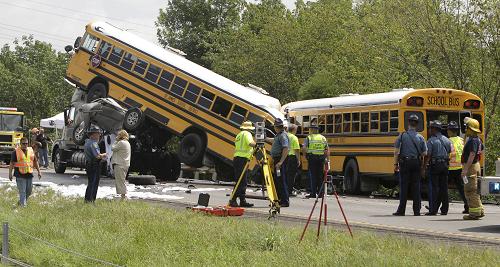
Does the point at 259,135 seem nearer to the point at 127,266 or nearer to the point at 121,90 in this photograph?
the point at 127,266

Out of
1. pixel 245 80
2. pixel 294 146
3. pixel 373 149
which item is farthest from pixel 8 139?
pixel 294 146

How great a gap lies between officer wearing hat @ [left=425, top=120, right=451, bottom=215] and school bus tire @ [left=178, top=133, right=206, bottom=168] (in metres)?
14.0

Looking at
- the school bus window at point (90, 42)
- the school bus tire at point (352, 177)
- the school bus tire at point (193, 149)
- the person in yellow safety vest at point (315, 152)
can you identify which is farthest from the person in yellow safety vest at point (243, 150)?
the school bus window at point (90, 42)

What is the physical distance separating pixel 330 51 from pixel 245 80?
5.32m

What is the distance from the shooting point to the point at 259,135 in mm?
16547

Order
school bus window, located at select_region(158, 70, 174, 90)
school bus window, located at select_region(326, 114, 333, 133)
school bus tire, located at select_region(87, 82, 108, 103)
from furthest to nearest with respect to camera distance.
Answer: school bus tire, located at select_region(87, 82, 108, 103) → school bus window, located at select_region(158, 70, 174, 90) → school bus window, located at select_region(326, 114, 333, 133)

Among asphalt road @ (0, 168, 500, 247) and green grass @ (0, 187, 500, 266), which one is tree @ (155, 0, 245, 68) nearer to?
asphalt road @ (0, 168, 500, 247)

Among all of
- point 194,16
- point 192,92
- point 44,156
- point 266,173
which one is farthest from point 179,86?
point 194,16

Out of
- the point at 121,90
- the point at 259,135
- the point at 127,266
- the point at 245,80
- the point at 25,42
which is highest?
the point at 25,42

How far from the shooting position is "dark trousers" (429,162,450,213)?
18.6 metres

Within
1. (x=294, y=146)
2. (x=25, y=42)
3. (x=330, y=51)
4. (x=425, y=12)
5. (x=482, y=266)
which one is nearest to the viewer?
(x=482, y=266)

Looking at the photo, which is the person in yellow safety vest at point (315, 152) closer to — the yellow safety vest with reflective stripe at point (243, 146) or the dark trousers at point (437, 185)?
the yellow safety vest with reflective stripe at point (243, 146)

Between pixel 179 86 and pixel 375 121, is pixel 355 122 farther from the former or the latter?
pixel 179 86

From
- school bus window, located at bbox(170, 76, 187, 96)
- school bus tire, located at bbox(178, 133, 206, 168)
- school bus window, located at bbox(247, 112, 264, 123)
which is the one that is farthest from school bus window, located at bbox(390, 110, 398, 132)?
school bus window, located at bbox(170, 76, 187, 96)
